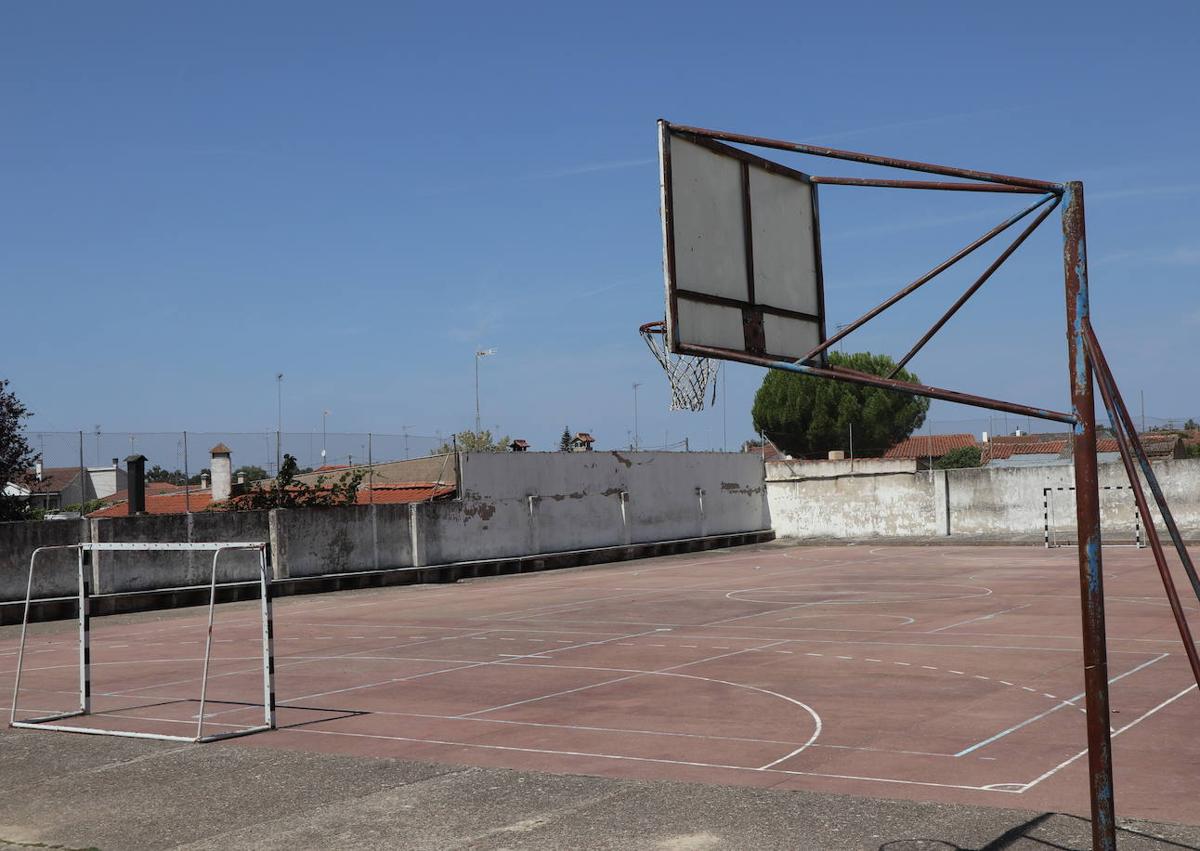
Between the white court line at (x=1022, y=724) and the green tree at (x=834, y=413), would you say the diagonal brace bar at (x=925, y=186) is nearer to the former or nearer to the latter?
the white court line at (x=1022, y=724)

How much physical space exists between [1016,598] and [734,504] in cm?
2367

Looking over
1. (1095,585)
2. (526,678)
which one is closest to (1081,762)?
(1095,585)

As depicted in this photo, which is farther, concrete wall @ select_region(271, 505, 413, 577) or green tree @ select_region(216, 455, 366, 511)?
green tree @ select_region(216, 455, 366, 511)

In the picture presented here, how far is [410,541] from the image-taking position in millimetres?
34562

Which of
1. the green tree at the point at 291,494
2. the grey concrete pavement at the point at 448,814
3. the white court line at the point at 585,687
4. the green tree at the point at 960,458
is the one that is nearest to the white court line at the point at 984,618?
the white court line at the point at 585,687

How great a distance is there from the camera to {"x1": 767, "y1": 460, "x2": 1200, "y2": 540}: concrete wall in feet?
131

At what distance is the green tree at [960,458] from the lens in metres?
82.1

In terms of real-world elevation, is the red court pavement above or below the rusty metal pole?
below

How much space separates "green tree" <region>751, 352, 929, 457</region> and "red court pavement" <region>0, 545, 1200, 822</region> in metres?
51.6

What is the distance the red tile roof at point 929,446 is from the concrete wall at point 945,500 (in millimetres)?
39075

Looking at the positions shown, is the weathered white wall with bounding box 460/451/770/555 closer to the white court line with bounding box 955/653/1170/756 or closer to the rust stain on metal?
the rust stain on metal

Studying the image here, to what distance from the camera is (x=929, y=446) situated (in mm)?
88875

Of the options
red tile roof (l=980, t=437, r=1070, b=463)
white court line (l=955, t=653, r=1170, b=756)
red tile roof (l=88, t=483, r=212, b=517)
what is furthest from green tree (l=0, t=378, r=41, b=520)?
red tile roof (l=980, t=437, r=1070, b=463)

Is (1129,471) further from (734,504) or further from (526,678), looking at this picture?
(734,504)
